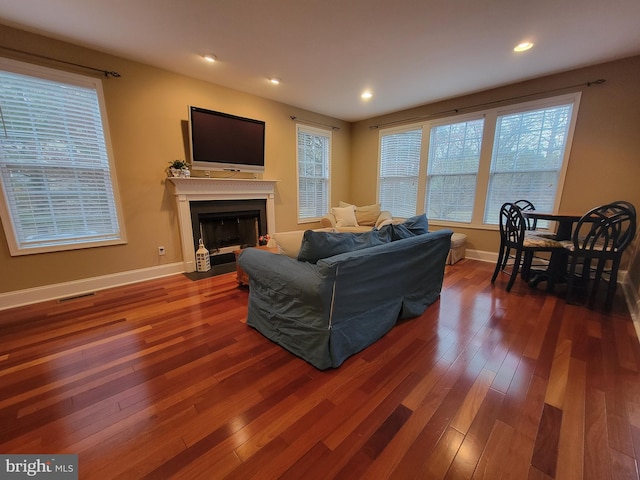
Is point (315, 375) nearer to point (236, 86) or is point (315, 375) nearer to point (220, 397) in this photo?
point (220, 397)

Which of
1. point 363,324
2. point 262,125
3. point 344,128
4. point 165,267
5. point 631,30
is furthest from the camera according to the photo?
point 344,128

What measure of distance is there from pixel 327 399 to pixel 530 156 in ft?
13.9

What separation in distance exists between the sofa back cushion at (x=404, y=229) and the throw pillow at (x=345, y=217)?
2292 millimetres

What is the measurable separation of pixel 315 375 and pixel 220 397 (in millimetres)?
567

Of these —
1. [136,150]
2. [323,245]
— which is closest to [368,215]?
[323,245]

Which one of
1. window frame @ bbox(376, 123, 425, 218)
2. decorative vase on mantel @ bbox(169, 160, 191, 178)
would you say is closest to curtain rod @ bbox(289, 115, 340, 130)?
window frame @ bbox(376, 123, 425, 218)

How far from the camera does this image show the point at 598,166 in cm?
316

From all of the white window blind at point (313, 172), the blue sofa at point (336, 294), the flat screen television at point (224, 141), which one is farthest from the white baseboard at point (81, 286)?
the white window blind at point (313, 172)

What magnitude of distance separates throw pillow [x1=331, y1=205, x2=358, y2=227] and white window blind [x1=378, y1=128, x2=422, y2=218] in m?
0.96

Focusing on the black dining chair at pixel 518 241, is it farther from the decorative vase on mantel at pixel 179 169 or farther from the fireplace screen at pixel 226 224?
the decorative vase on mantel at pixel 179 169

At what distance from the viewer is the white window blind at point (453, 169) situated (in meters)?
4.09

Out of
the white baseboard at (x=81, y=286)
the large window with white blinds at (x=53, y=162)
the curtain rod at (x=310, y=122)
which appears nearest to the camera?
the large window with white blinds at (x=53, y=162)

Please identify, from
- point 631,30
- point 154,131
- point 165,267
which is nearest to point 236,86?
point 154,131

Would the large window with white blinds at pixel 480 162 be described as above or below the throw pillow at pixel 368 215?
above
